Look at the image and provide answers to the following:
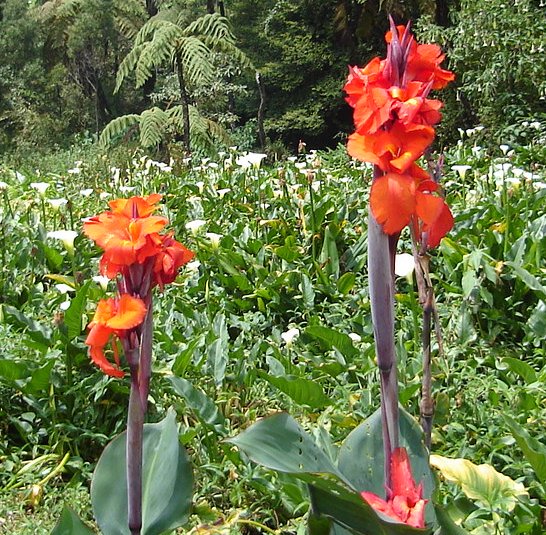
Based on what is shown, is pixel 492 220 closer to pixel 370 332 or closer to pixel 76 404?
pixel 370 332

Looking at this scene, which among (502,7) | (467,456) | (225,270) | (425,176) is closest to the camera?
(425,176)

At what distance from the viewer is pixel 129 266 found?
1010mm

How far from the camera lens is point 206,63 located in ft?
28.1

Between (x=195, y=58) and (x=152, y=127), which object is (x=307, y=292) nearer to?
(x=195, y=58)

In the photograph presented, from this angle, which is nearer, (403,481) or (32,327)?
(403,481)

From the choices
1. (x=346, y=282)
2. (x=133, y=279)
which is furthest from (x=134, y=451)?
(x=346, y=282)

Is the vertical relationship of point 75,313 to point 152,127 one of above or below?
above

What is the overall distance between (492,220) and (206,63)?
18.3 feet

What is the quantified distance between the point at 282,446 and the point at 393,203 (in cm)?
39

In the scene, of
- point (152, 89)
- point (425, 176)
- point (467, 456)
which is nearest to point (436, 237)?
point (425, 176)

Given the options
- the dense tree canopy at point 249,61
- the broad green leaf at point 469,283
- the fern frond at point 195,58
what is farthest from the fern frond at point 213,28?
the broad green leaf at point 469,283

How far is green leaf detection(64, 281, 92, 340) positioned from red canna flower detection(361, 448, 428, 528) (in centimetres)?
167

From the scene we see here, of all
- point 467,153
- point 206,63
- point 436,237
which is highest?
point 436,237

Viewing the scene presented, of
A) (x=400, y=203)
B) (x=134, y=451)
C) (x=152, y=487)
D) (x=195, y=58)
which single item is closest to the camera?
(x=400, y=203)
